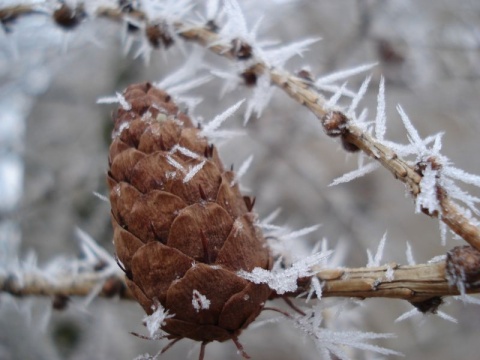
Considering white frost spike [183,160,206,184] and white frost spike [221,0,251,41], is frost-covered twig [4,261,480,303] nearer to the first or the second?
white frost spike [183,160,206,184]

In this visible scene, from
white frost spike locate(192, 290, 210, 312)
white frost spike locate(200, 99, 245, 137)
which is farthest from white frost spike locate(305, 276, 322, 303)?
white frost spike locate(200, 99, 245, 137)

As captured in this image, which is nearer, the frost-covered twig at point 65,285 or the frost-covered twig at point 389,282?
the frost-covered twig at point 389,282

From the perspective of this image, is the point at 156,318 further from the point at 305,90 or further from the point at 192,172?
the point at 305,90

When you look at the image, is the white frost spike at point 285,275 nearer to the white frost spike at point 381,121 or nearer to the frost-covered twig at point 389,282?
the frost-covered twig at point 389,282

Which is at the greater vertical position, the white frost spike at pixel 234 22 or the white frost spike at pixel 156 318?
the white frost spike at pixel 234 22

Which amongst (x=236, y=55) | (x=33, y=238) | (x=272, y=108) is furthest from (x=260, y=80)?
(x=33, y=238)

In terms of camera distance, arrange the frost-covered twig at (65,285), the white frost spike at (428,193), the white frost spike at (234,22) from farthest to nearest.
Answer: the frost-covered twig at (65,285)
the white frost spike at (234,22)
the white frost spike at (428,193)

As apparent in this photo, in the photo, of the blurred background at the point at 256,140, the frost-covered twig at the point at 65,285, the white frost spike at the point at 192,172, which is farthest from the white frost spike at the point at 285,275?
the blurred background at the point at 256,140
